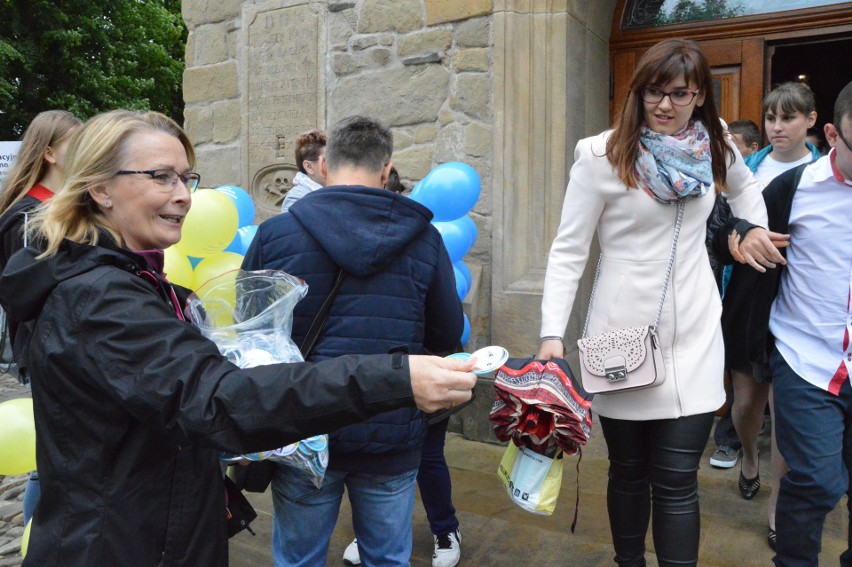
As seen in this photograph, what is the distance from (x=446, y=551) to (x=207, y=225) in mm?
1557

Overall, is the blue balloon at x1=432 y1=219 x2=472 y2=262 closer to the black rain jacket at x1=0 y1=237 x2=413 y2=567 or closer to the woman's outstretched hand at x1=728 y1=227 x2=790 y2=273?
the woman's outstretched hand at x1=728 y1=227 x2=790 y2=273

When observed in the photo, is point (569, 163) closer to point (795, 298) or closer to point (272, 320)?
point (795, 298)

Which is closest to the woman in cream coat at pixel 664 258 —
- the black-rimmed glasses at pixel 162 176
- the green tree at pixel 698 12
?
the black-rimmed glasses at pixel 162 176

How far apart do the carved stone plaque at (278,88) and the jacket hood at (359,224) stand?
3.15 meters

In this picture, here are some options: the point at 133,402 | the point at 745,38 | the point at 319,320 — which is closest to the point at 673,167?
the point at 319,320

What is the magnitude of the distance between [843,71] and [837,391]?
7.20m

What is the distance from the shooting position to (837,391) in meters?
2.22

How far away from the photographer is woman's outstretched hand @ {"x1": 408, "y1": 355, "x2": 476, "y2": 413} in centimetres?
122

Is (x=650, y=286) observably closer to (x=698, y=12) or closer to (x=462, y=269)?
(x=462, y=269)

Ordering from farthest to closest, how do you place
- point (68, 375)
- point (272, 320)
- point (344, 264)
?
point (344, 264)
point (272, 320)
point (68, 375)

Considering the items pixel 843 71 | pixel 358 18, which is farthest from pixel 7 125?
pixel 843 71

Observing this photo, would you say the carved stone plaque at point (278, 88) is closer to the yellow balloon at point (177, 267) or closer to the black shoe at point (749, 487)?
the yellow balloon at point (177, 267)

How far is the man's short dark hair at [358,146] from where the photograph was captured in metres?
2.02

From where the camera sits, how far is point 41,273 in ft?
4.10
